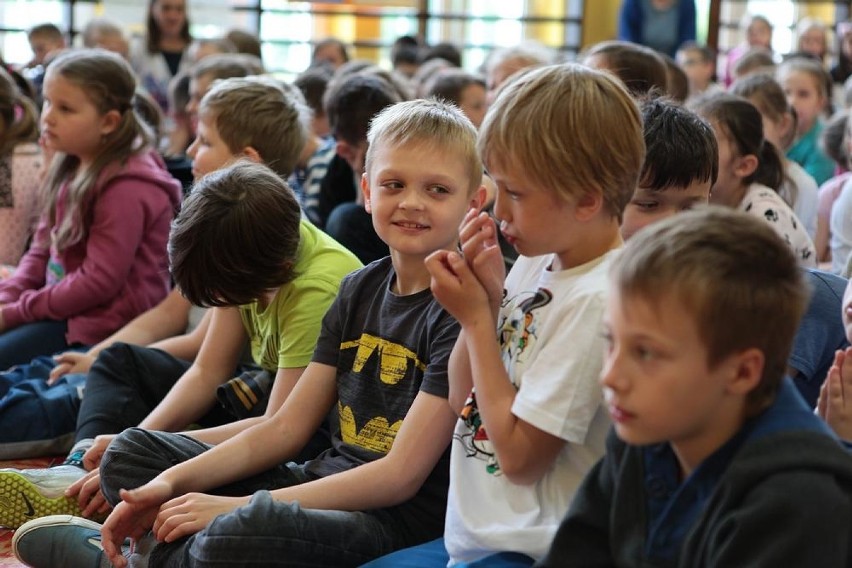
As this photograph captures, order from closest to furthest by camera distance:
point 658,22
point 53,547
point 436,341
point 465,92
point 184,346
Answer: point 436,341
point 53,547
point 184,346
point 465,92
point 658,22

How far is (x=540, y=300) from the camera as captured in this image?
153cm

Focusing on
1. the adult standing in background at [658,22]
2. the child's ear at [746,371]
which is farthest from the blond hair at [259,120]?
the adult standing in background at [658,22]

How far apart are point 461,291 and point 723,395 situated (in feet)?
1.42

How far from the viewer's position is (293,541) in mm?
1696

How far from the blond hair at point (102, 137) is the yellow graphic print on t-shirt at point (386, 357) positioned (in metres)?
1.45

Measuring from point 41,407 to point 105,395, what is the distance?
273 mm

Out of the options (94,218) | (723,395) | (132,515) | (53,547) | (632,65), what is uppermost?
(632,65)

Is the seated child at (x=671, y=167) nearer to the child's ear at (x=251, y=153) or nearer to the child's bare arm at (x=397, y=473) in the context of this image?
the child's bare arm at (x=397, y=473)

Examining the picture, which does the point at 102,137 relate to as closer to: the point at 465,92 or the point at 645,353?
the point at 465,92

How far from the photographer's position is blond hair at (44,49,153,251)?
10.2 ft

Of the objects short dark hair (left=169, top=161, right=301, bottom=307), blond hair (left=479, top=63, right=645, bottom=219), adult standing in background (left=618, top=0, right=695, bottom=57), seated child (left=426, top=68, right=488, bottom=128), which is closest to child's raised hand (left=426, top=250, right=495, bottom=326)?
blond hair (left=479, top=63, right=645, bottom=219)

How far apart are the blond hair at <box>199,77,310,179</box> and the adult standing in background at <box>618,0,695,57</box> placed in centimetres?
525

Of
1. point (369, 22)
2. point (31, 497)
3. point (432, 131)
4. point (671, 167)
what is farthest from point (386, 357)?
point (369, 22)

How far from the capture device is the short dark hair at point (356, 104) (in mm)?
3290
